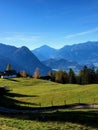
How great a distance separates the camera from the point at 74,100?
80.4m

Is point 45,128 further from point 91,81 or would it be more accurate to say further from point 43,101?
point 91,81

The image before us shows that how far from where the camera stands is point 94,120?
33562 mm

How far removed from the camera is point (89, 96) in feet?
273

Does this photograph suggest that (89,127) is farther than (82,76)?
No

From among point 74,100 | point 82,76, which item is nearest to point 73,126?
point 74,100

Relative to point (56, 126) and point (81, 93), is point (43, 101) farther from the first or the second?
point (56, 126)

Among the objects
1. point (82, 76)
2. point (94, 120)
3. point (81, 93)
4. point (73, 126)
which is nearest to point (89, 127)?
point (73, 126)

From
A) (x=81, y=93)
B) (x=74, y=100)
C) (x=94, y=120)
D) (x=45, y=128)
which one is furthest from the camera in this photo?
(x=81, y=93)

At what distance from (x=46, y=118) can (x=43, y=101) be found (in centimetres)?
4864

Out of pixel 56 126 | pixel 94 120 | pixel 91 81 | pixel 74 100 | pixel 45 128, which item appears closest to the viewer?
pixel 45 128

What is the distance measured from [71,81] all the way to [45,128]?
173m

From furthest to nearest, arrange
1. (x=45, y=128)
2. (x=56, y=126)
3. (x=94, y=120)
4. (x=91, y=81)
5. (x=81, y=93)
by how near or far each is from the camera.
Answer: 1. (x=91, y=81)
2. (x=81, y=93)
3. (x=94, y=120)
4. (x=56, y=126)
5. (x=45, y=128)

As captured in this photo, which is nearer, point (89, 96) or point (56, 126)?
point (56, 126)

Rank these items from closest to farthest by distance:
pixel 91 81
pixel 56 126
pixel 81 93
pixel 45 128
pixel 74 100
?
pixel 45 128 < pixel 56 126 < pixel 74 100 < pixel 81 93 < pixel 91 81
